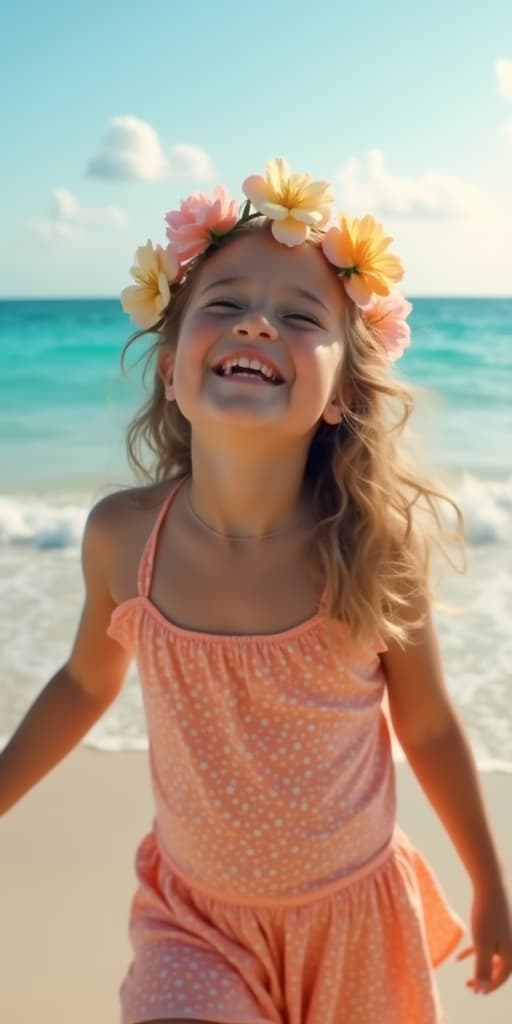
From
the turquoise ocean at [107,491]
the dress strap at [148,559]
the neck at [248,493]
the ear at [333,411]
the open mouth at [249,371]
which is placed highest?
the open mouth at [249,371]

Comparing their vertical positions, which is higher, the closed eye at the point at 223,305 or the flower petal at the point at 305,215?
the flower petal at the point at 305,215

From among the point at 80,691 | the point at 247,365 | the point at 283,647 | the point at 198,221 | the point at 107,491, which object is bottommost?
the point at 107,491

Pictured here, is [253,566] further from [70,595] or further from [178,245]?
[70,595]

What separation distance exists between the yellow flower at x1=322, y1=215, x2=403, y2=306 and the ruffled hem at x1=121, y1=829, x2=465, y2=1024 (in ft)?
3.32

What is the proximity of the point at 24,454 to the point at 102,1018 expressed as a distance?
8904 mm

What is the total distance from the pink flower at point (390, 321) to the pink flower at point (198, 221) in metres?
0.30

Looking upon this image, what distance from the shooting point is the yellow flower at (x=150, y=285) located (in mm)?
2109

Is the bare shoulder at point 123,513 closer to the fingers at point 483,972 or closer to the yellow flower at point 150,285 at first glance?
the yellow flower at point 150,285

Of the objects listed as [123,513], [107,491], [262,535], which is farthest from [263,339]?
[107,491]

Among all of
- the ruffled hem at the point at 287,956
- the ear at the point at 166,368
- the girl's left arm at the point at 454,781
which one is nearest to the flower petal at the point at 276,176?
the ear at the point at 166,368

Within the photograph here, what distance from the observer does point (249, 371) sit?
190cm

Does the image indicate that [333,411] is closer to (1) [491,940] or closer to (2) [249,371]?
(2) [249,371]

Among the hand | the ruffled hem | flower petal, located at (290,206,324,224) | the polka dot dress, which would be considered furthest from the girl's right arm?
the hand

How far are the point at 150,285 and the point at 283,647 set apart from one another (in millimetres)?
739
